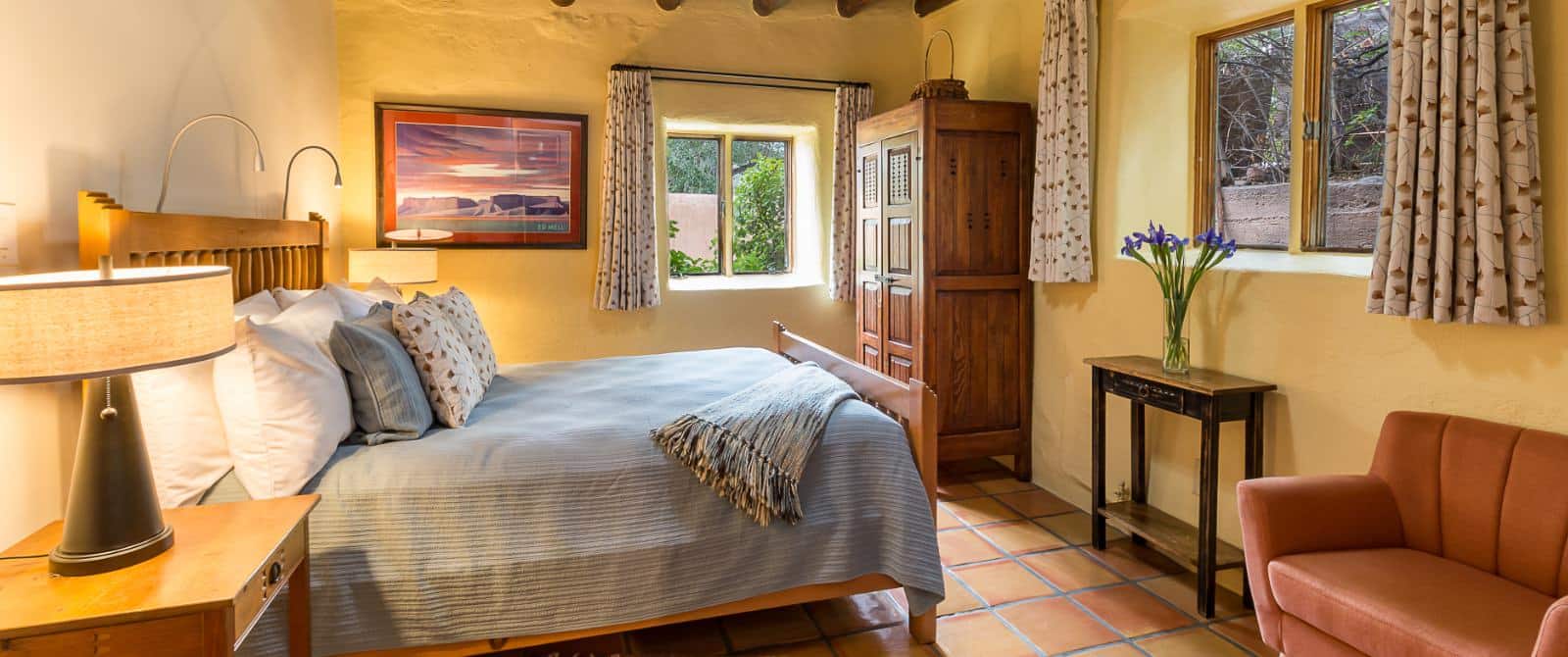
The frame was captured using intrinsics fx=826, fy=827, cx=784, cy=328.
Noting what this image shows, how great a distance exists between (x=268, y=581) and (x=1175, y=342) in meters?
2.85

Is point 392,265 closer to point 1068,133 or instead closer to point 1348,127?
point 1068,133

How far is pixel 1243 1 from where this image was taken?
299 centimetres

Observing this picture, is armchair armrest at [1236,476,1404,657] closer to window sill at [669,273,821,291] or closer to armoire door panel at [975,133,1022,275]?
armoire door panel at [975,133,1022,275]

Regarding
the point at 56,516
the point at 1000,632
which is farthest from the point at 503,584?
the point at 1000,632

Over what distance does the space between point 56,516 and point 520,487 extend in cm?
102

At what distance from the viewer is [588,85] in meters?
4.74

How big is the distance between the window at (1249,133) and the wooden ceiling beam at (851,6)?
225cm

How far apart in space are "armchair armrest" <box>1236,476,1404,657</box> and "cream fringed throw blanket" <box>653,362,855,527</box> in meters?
1.20

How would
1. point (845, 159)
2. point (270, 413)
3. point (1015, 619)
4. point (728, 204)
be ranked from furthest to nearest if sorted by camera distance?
point (728, 204), point (845, 159), point (1015, 619), point (270, 413)

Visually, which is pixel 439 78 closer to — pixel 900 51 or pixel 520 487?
pixel 900 51

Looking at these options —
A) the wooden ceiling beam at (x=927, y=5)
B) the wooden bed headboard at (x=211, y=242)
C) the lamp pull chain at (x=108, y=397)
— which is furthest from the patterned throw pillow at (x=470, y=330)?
the wooden ceiling beam at (x=927, y=5)

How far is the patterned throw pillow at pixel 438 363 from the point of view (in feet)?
8.07

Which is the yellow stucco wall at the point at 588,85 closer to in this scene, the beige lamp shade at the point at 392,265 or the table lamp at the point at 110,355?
the beige lamp shade at the point at 392,265

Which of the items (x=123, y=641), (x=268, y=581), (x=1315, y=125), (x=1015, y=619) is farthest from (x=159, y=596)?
(x=1315, y=125)
